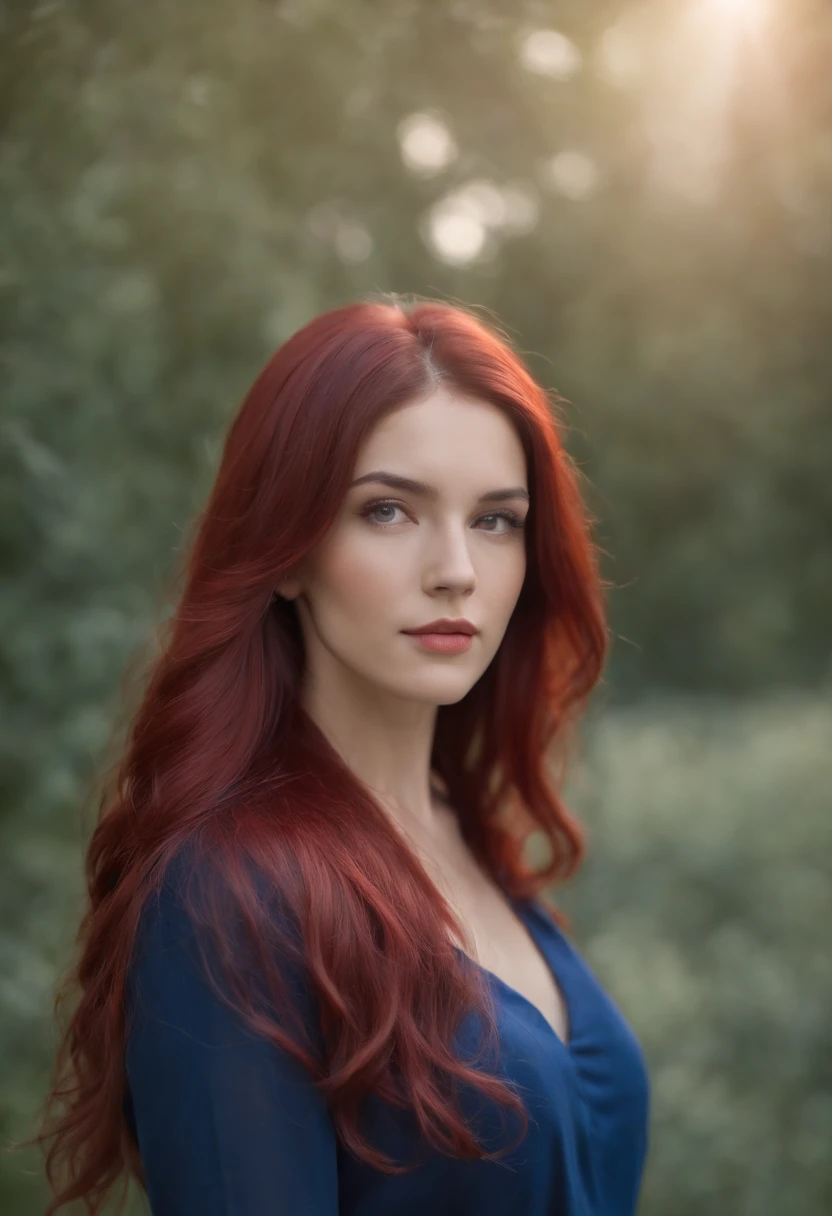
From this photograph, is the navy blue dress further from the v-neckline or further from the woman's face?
the woman's face

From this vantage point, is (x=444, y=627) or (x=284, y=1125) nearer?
(x=284, y=1125)

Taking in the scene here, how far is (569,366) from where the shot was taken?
2.61 meters

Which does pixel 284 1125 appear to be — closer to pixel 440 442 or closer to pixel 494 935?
pixel 494 935

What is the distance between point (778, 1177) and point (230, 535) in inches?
68.8

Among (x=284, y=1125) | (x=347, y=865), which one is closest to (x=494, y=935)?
(x=347, y=865)

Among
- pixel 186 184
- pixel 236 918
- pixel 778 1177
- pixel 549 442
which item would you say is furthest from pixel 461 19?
pixel 778 1177

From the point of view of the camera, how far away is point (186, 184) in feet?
7.40

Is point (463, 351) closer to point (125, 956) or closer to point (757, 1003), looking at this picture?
point (125, 956)

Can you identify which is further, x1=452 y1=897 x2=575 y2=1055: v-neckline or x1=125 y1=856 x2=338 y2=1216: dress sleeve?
x1=452 y1=897 x2=575 y2=1055: v-neckline

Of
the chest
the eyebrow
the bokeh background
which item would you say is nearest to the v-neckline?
the chest

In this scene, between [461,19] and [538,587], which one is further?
[461,19]

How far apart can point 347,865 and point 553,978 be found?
438 millimetres

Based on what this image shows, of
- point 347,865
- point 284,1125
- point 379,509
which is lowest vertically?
point 284,1125

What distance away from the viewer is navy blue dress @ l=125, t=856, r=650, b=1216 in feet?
3.55
